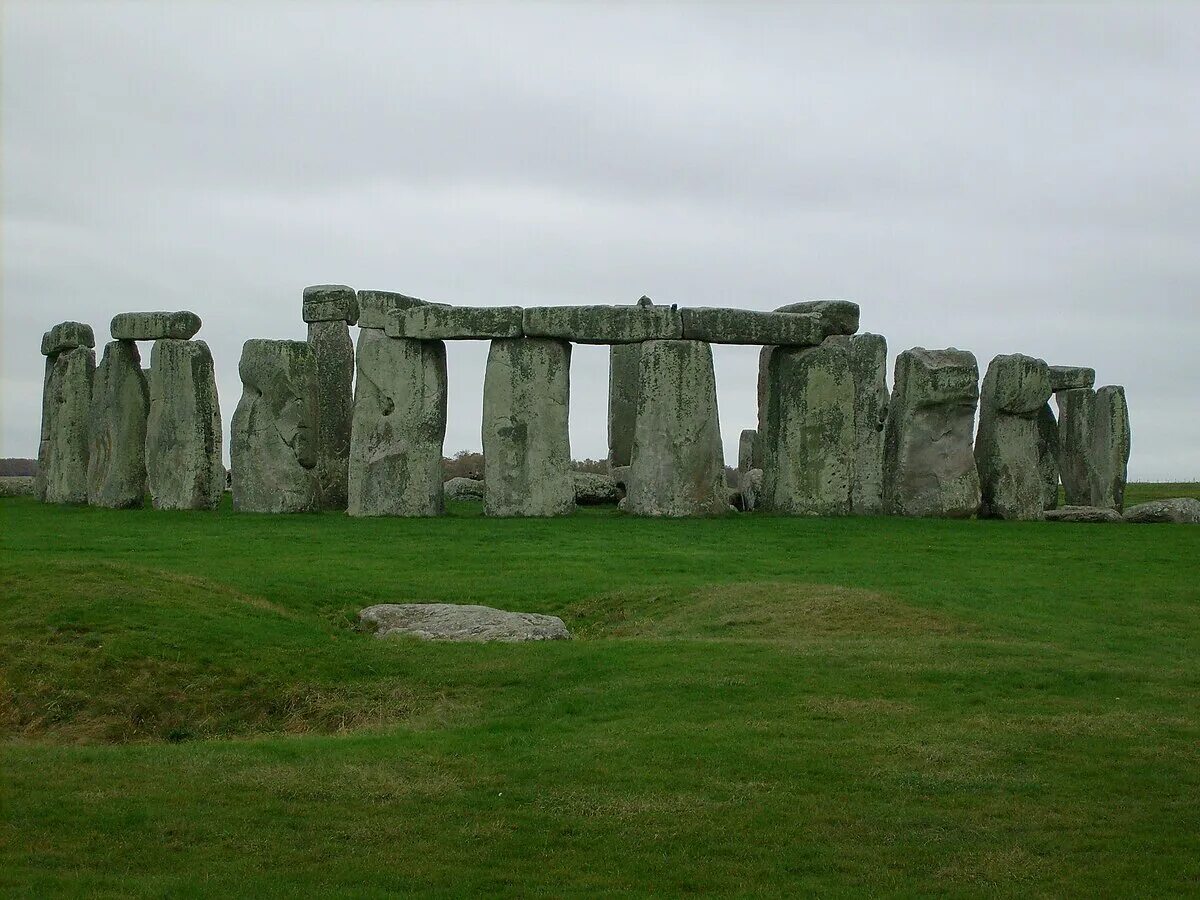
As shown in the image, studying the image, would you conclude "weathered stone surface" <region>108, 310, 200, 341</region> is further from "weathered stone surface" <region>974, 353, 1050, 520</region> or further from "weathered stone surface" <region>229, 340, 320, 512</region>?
"weathered stone surface" <region>974, 353, 1050, 520</region>

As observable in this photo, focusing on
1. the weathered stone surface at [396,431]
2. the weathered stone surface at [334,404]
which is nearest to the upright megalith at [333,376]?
the weathered stone surface at [334,404]

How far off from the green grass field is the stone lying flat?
7240mm

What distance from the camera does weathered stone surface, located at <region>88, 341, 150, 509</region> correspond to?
94.8 ft

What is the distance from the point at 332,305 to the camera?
101 feet

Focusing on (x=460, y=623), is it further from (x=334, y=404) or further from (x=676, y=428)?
(x=334, y=404)

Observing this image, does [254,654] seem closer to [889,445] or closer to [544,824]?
[544,824]

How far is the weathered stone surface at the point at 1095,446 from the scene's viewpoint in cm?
3188

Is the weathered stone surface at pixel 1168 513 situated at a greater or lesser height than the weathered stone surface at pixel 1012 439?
lesser

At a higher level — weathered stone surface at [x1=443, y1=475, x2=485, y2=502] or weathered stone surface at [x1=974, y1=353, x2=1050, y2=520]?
weathered stone surface at [x1=974, y1=353, x2=1050, y2=520]

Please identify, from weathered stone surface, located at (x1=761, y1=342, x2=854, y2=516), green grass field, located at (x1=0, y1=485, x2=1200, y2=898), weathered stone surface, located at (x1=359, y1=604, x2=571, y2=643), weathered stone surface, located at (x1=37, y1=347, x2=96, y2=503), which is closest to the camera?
green grass field, located at (x1=0, y1=485, x2=1200, y2=898)

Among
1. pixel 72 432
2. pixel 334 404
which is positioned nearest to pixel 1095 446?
pixel 334 404

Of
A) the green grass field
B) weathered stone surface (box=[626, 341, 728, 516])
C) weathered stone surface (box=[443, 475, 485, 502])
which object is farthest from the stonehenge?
the green grass field

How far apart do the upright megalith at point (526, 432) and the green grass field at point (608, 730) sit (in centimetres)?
616

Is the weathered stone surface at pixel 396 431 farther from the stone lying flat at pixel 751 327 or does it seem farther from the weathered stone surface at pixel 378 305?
the stone lying flat at pixel 751 327
